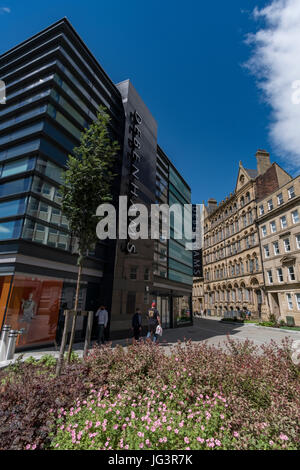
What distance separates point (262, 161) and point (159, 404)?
49143mm

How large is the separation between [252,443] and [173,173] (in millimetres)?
30881

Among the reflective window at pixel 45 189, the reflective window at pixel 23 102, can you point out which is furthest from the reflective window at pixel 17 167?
the reflective window at pixel 23 102

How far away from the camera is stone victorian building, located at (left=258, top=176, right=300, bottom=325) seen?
2895cm

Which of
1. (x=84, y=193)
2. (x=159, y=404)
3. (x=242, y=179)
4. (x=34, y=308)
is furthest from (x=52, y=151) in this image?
(x=242, y=179)

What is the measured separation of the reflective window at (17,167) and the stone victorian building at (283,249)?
30956 millimetres

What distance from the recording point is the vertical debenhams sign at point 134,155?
16909mm

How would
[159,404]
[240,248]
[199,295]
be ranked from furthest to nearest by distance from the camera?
1. [199,295]
2. [240,248]
3. [159,404]

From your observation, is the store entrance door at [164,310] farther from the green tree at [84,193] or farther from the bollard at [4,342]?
the green tree at [84,193]

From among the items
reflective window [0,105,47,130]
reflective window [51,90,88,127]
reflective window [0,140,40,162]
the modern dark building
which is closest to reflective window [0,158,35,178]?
the modern dark building

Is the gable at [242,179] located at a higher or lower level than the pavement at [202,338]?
higher

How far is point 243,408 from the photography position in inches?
131

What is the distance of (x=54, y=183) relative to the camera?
12391 mm

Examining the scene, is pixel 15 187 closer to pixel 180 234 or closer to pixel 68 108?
pixel 68 108
